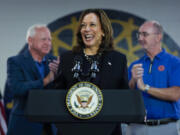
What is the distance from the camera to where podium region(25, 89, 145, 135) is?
41.1 inches

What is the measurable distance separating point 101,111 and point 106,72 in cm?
21

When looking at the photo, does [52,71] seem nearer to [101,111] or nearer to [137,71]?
[137,71]

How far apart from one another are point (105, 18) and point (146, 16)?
2.80 m

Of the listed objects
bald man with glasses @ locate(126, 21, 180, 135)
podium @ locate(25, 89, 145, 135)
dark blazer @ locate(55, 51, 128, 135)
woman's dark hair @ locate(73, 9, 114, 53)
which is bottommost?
bald man with glasses @ locate(126, 21, 180, 135)

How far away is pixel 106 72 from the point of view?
1.21 m

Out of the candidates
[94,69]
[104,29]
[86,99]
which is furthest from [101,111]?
[104,29]

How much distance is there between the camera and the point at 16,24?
396 centimetres

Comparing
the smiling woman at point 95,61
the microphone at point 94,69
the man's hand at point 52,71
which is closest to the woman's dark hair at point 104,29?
the smiling woman at point 95,61

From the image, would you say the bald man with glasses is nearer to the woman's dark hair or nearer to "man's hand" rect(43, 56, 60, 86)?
"man's hand" rect(43, 56, 60, 86)

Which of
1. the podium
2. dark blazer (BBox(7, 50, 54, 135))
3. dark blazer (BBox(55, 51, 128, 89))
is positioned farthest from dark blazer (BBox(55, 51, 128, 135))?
dark blazer (BBox(7, 50, 54, 135))

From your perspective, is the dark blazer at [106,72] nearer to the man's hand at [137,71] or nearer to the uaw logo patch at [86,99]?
the uaw logo patch at [86,99]

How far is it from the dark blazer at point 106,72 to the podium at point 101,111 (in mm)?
151

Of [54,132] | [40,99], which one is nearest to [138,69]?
[54,132]

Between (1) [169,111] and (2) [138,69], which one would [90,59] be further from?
(1) [169,111]
